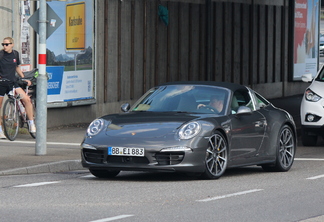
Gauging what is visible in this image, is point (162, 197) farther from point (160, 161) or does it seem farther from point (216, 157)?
point (216, 157)

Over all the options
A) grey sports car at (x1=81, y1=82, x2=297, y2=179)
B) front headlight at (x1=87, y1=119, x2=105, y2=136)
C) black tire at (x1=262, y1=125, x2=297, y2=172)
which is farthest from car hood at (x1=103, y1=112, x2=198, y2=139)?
black tire at (x1=262, y1=125, x2=297, y2=172)

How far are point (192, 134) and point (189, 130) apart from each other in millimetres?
71

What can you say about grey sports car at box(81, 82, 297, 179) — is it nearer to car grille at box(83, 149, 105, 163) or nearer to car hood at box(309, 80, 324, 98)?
car grille at box(83, 149, 105, 163)

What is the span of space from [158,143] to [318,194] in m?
1.98

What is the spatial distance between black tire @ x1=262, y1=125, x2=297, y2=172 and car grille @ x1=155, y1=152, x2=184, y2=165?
2.23 m

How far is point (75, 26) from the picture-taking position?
19297 mm

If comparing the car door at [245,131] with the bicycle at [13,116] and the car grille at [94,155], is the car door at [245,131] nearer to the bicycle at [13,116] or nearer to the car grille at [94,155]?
the car grille at [94,155]

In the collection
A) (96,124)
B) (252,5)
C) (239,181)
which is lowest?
(239,181)

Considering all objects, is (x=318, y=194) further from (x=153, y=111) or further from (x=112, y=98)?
(x=112, y=98)

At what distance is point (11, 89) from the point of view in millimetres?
16141

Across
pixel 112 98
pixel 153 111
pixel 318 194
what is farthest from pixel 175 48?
pixel 318 194

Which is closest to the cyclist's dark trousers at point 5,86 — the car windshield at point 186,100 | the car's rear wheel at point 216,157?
the car windshield at point 186,100

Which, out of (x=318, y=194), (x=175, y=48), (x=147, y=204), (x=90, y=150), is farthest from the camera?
(x=175, y=48)

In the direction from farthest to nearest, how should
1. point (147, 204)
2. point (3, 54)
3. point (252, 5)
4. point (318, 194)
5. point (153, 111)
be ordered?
point (252, 5), point (3, 54), point (153, 111), point (318, 194), point (147, 204)
